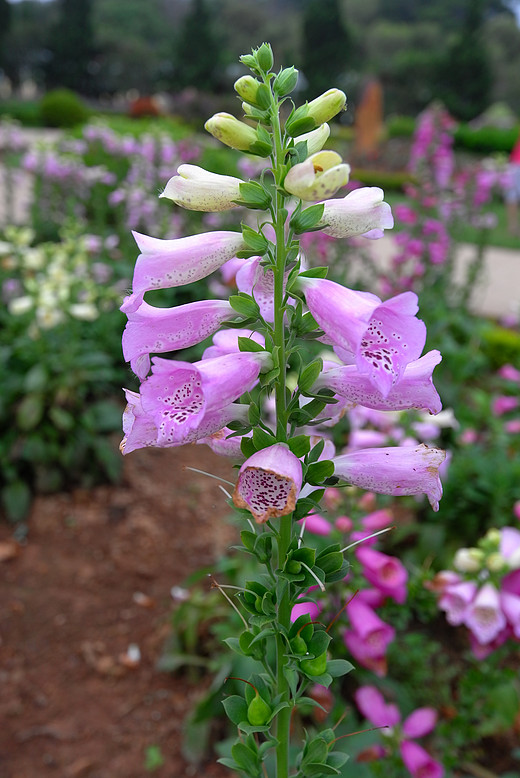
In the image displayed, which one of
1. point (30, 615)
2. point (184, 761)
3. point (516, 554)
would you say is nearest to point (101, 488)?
point (30, 615)

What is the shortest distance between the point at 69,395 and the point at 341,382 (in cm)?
313

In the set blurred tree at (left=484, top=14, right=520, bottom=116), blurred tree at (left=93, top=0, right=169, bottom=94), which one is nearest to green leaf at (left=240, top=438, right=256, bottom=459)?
blurred tree at (left=484, top=14, right=520, bottom=116)

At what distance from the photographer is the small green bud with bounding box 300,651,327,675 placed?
939 millimetres

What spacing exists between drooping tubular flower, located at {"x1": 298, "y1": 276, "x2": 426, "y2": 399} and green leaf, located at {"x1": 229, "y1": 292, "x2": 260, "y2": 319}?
0.23 ft

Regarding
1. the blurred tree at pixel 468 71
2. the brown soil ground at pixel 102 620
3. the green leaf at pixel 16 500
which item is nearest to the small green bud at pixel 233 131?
the brown soil ground at pixel 102 620

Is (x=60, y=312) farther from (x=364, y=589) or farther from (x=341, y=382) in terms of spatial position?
(x=341, y=382)

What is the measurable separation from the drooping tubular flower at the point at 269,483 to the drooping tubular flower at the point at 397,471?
0.53ft

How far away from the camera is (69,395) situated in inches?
151

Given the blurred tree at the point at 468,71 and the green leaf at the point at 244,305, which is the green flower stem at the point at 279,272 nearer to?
the green leaf at the point at 244,305

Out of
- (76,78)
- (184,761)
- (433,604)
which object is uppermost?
(76,78)

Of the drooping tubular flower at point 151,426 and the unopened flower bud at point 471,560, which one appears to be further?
the unopened flower bud at point 471,560

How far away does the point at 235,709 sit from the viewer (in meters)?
1.01

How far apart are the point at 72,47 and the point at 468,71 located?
24.3 metres

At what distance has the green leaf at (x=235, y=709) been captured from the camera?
3.30 feet
